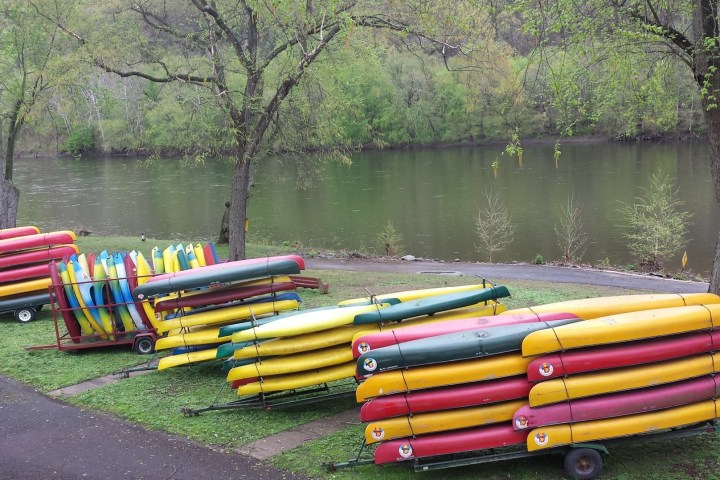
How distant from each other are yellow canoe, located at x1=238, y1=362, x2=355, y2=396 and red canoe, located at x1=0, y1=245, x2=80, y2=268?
7620mm

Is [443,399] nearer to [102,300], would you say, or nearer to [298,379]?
[298,379]

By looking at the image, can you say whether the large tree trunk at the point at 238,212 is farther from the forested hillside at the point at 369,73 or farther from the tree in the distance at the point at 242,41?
the forested hillside at the point at 369,73

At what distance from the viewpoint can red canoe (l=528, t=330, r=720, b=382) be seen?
6.77 m

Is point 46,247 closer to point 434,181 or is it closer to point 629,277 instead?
point 629,277

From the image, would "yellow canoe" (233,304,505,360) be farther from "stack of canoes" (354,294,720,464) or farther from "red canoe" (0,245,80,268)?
"red canoe" (0,245,80,268)

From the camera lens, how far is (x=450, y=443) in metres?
6.77

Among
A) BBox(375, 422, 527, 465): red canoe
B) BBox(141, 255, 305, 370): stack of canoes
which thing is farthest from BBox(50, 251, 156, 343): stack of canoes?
BBox(375, 422, 527, 465): red canoe

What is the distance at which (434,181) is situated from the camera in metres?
52.6

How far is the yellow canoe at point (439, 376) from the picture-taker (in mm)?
6832

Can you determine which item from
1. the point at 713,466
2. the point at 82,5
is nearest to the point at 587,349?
the point at 713,466

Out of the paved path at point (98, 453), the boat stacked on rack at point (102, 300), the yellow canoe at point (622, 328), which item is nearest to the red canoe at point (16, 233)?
the boat stacked on rack at point (102, 300)

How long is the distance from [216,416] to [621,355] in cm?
473

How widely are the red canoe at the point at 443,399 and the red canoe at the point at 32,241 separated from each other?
9.97 m

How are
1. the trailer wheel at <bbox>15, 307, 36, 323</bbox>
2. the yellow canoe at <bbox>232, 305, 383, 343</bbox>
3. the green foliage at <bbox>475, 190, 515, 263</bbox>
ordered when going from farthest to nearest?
the green foliage at <bbox>475, 190, 515, 263</bbox> → the trailer wheel at <bbox>15, 307, 36, 323</bbox> → the yellow canoe at <bbox>232, 305, 383, 343</bbox>
